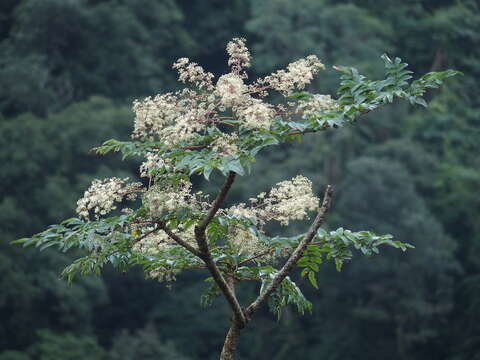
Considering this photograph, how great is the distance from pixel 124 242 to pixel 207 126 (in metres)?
0.72

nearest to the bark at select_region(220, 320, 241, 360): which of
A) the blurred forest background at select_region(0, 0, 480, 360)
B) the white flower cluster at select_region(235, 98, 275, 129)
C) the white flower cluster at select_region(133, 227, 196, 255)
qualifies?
the white flower cluster at select_region(133, 227, 196, 255)

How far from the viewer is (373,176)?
78.4 ft

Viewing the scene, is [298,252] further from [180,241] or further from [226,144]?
[226,144]

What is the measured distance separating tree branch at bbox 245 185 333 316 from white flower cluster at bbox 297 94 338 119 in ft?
1.14

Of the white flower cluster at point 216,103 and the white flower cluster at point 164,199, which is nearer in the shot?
the white flower cluster at point 216,103

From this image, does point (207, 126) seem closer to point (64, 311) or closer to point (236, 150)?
point (236, 150)

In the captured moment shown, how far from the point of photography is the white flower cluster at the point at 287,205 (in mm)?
3736

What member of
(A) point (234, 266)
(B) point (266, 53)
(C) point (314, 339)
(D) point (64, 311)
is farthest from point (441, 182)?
(A) point (234, 266)

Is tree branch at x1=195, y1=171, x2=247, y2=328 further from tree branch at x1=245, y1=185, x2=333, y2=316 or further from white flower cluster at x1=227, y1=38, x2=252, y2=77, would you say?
white flower cluster at x1=227, y1=38, x2=252, y2=77

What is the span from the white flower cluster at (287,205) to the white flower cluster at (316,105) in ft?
1.23

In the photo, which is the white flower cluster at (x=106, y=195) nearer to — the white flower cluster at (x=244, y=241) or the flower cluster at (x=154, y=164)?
the flower cluster at (x=154, y=164)

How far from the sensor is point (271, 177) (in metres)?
24.7

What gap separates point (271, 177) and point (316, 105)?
2125cm

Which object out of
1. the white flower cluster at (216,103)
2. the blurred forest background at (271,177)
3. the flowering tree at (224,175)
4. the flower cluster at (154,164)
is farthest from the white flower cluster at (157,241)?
the blurred forest background at (271,177)
